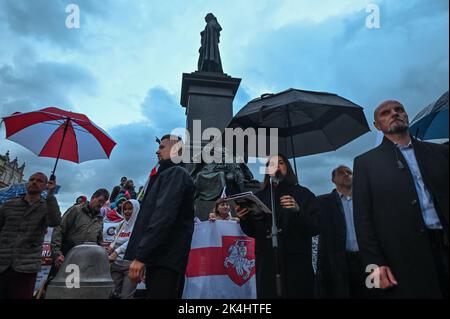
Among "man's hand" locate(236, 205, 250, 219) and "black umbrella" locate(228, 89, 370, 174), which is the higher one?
"black umbrella" locate(228, 89, 370, 174)

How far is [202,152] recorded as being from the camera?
10188mm

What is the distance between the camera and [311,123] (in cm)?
432

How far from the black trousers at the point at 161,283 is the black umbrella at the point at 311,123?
1.93 meters

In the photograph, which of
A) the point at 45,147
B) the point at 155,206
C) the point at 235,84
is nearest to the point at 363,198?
the point at 155,206

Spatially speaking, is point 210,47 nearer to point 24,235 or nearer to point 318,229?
point 24,235

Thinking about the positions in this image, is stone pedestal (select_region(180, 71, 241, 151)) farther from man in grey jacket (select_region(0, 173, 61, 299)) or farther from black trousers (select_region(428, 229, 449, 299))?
black trousers (select_region(428, 229, 449, 299))

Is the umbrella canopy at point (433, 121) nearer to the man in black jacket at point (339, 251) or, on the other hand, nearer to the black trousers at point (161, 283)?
the man in black jacket at point (339, 251)

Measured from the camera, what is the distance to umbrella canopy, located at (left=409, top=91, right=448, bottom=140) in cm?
344

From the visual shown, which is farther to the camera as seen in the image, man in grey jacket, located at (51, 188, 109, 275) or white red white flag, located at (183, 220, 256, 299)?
man in grey jacket, located at (51, 188, 109, 275)

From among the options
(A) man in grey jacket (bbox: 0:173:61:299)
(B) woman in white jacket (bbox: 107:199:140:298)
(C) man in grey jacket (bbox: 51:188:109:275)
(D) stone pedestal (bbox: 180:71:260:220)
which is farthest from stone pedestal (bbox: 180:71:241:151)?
(A) man in grey jacket (bbox: 0:173:61:299)

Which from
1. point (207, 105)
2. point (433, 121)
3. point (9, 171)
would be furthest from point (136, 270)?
point (9, 171)

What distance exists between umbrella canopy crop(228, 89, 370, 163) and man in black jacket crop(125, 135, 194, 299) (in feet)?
4.18

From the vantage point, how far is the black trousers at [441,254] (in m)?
1.89

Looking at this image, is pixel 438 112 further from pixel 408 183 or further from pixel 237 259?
pixel 237 259
